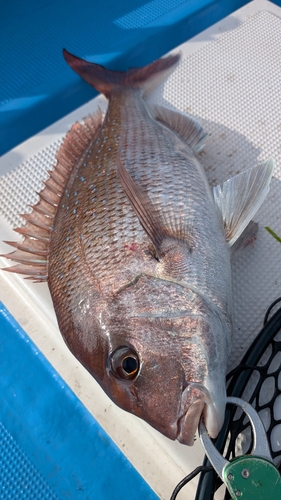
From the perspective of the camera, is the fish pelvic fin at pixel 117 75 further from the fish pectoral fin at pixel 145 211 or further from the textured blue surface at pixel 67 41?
the fish pectoral fin at pixel 145 211

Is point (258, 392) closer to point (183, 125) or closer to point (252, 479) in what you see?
point (252, 479)

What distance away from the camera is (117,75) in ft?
6.82

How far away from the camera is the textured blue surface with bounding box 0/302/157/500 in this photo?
4.80 feet

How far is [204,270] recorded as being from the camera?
130 centimetres

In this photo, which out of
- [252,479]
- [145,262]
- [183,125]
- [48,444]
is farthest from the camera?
[183,125]

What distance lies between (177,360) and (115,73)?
4.89 ft

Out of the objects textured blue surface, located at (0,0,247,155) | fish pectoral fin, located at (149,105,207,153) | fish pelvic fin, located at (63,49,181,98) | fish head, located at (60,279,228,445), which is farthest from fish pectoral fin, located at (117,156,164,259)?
textured blue surface, located at (0,0,247,155)

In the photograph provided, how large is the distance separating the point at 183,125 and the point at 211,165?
0.20 meters

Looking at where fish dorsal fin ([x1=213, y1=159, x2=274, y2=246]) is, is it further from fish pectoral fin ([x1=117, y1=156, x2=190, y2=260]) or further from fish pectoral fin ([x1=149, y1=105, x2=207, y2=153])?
fish pectoral fin ([x1=149, y1=105, x2=207, y2=153])

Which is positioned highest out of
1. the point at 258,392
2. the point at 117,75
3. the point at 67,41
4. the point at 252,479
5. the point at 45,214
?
the point at 67,41

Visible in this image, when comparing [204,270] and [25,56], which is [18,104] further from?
[204,270]

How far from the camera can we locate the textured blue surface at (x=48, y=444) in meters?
1.46

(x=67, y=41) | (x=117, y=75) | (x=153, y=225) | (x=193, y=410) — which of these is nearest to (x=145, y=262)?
(x=153, y=225)

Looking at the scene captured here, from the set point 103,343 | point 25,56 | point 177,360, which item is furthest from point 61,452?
point 25,56
